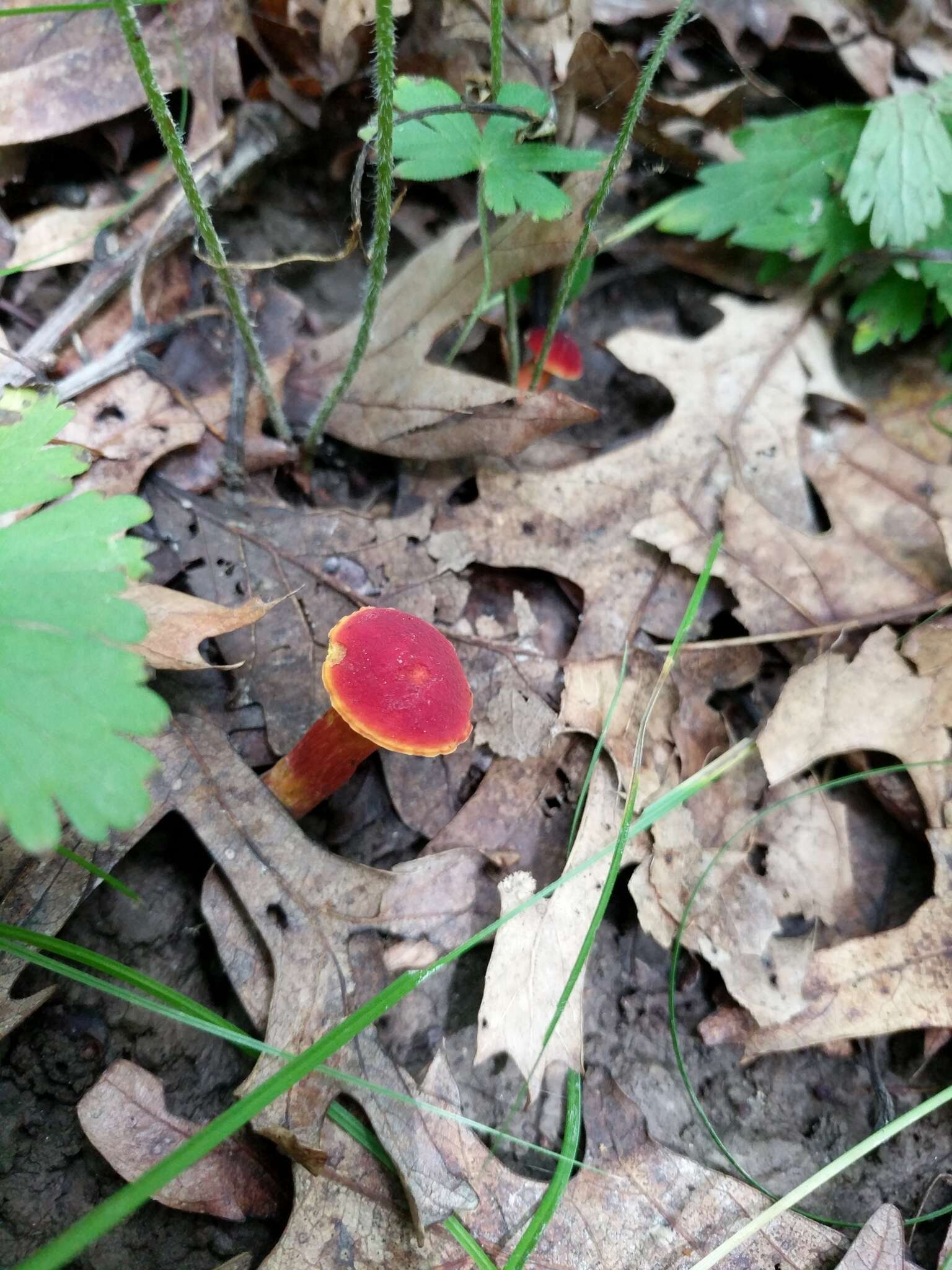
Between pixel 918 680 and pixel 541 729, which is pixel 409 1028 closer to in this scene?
pixel 541 729

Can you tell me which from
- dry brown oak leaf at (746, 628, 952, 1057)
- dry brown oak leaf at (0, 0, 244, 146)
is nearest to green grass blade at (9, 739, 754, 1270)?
dry brown oak leaf at (746, 628, 952, 1057)

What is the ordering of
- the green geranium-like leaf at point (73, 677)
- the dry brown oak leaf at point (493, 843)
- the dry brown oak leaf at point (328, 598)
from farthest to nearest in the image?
the dry brown oak leaf at point (328, 598) < the dry brown oak leaf at point (493, 843) < the green geranium-like leaf at point (73, 677)

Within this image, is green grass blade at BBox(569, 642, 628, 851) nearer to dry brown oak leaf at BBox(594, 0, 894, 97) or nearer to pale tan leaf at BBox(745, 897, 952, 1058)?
pale tan leaf at BBox(745, 897, 952, 1058)

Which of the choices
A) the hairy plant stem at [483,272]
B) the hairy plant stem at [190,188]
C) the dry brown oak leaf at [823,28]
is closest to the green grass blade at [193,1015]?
the hairy plant stem at [190,188]

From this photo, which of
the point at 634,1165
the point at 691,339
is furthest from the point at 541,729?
the point at 691,339

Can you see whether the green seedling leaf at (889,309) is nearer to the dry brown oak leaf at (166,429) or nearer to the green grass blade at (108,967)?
the dry brown oak leaf at (166,429)
